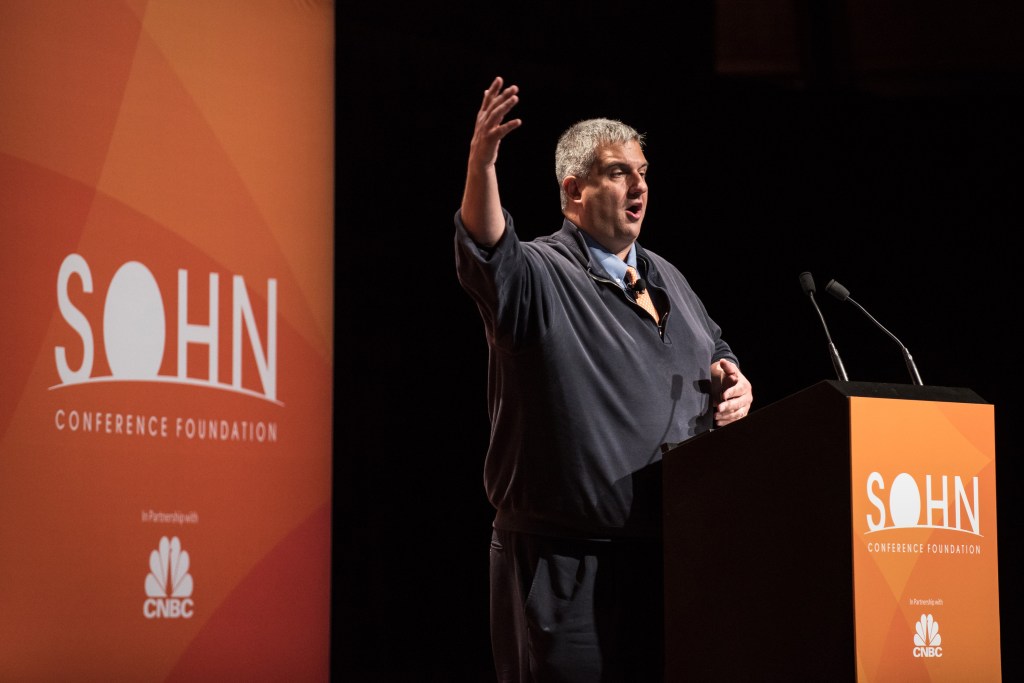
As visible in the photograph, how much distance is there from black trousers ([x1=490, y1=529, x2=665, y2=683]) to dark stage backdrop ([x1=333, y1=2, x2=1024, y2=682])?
157 cm

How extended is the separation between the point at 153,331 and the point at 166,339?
42 millimetres

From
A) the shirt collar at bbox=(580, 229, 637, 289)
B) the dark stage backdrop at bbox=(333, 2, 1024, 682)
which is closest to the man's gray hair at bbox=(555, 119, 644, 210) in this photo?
the shirt collar at bbox=(580, 229, 637, 289)

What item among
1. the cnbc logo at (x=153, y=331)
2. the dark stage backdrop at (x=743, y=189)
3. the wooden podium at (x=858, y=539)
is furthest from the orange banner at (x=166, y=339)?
the wooden podium at (x=858, y=539)

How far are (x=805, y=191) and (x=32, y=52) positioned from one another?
8.89ft

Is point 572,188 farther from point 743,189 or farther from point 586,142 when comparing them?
point 743,189

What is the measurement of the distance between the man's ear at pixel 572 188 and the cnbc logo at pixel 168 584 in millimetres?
1353

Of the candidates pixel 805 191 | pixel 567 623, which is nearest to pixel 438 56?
pixel 805 191

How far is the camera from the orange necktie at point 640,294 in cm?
257

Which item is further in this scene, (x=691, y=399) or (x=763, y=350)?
(x=763, y=350)

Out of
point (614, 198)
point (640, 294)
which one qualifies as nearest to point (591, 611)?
point (640, 294)

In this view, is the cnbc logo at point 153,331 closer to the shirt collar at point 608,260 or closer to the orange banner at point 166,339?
the orange banner at point 166,339

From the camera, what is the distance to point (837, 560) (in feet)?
5.72

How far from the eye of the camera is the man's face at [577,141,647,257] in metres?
2.62

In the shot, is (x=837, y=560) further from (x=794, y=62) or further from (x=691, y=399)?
(x=794, y=62)
